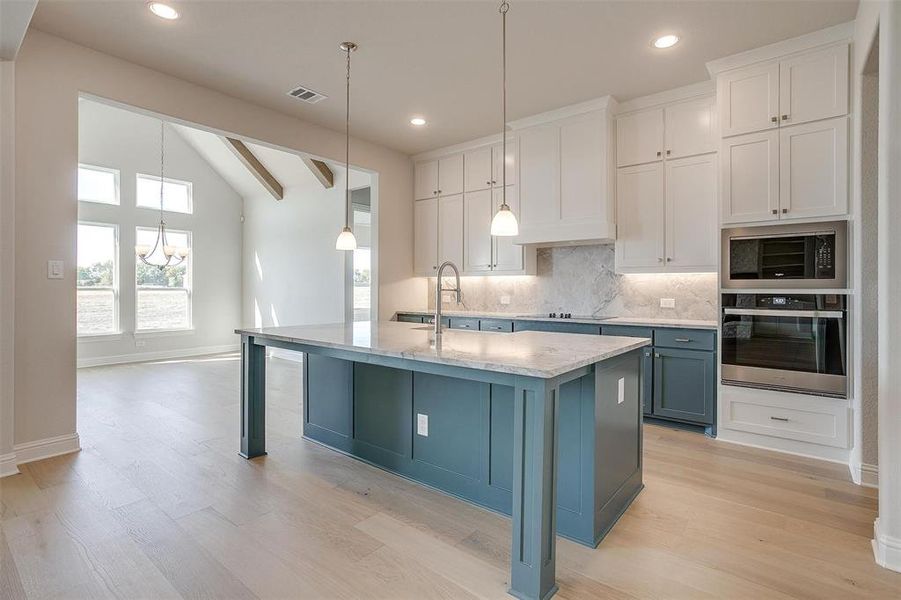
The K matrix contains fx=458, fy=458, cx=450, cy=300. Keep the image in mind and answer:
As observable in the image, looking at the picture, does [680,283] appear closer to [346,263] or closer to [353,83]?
[353,83]

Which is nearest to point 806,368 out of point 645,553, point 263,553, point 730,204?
point 730,204

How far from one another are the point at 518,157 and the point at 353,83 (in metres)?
1.77

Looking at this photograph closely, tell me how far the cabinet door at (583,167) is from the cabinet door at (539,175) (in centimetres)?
7

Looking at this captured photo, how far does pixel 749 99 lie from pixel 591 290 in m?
2.08

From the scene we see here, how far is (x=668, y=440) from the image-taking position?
3.45 m

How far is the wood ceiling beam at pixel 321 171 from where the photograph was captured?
6.45 meters

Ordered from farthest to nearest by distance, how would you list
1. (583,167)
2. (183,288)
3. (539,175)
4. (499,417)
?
(183,288)
(539,175)
(583,167)
(499,417)

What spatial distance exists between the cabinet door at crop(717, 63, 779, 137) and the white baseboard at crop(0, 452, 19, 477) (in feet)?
17.1

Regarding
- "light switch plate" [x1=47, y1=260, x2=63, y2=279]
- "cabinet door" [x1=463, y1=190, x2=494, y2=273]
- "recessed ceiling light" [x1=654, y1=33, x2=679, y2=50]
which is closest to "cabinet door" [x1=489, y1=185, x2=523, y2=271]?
"cabinet door" [x1=463, y1=190, x2=494, y2=273]

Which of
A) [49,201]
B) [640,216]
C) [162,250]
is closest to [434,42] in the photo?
[640,216]

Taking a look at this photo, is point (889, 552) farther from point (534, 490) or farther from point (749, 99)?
point (749, 99)

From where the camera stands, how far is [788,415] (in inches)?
124

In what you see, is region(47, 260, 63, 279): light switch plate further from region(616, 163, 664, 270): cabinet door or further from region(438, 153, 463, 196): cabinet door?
region(616, 163, 664, 270): cabinet door

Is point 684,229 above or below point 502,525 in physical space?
above
